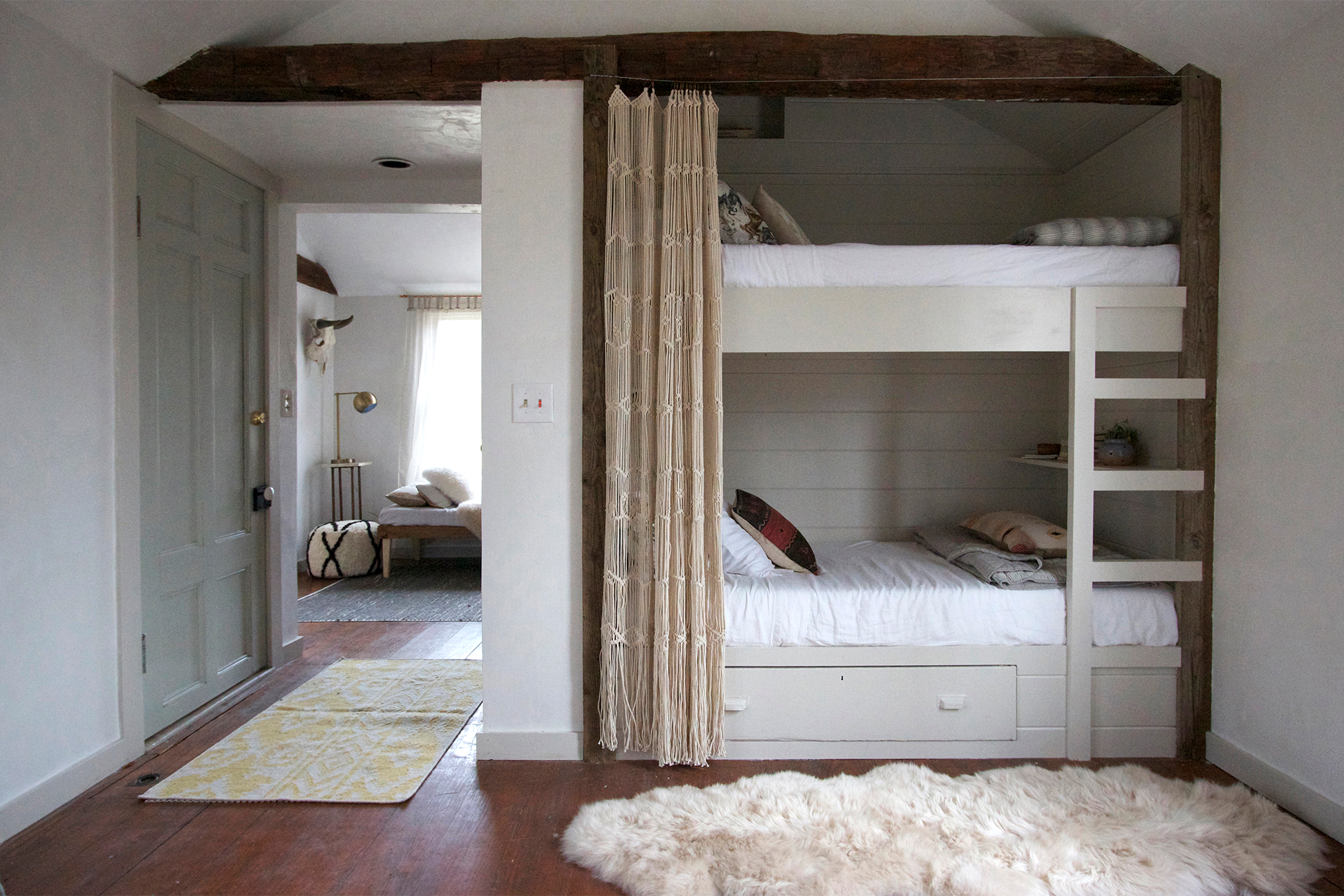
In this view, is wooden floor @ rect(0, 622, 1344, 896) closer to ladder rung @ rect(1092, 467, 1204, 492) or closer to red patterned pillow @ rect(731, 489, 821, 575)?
red patterned pillow @ rect(731, 489, 821, 575)

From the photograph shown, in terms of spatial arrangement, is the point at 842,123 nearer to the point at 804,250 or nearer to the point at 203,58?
the point at 804,250

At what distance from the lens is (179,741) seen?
109 inches

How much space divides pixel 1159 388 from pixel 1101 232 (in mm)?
563

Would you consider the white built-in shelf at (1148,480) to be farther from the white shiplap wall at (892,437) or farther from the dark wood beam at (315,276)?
the dark wood beam at (315,276)

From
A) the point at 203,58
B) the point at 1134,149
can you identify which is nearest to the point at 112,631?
the point at 203,58

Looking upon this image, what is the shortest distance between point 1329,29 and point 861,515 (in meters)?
2.31

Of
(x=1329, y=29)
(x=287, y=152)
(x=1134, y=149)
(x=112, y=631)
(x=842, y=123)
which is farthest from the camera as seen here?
(x=842, y=123)

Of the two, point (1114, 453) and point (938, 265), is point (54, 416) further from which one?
point (1114, 453)

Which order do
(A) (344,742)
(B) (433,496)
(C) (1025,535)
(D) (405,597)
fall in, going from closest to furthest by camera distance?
(A) (344,742), (C) (1025,535), (D) (405,597), (B) (433,496)

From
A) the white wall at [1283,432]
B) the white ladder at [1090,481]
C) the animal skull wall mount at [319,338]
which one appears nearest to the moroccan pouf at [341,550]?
the animal skull wall mount at [319,338]

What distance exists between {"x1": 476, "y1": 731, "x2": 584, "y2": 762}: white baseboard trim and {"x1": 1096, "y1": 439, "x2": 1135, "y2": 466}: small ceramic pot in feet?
6.99

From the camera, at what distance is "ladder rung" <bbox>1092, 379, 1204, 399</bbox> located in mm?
2553

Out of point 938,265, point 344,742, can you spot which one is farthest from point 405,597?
point 938,265

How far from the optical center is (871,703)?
8.47 feet
